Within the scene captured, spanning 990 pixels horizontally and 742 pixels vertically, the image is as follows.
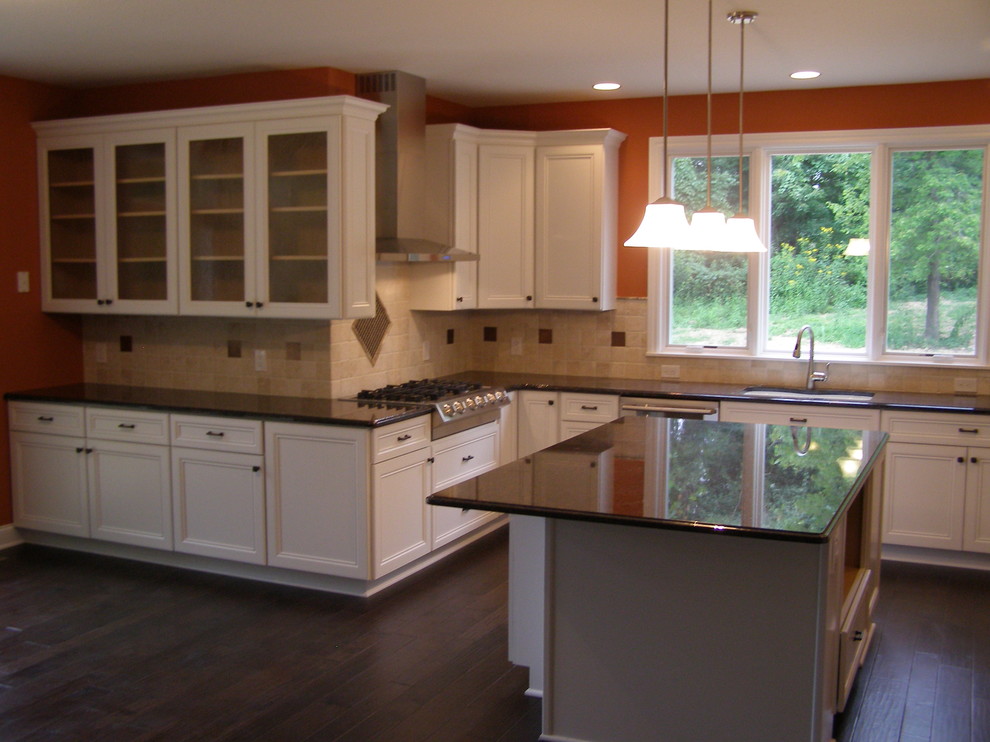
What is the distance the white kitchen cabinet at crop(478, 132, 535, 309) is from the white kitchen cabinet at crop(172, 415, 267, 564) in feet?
5.95

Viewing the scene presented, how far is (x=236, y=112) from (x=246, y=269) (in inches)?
30.5

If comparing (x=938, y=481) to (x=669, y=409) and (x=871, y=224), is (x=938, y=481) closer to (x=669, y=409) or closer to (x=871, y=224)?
(x=669, y=409)

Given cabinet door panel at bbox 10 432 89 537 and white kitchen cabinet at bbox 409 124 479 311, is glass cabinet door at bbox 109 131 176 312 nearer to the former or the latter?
cabinet door panel at bbox 10 432 89 537

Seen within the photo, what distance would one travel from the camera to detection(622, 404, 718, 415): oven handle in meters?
5.32

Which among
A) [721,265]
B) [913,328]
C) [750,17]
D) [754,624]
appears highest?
[750,17]

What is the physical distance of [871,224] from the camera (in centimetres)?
554

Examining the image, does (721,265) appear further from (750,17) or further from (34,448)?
(34,448)

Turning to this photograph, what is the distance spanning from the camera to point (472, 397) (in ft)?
17.0

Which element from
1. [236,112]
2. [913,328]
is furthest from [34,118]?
[913,328]

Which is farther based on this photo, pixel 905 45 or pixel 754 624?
pixel 905 45

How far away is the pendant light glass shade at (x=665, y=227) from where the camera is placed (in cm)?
305

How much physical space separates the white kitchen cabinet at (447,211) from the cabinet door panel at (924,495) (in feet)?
8.32

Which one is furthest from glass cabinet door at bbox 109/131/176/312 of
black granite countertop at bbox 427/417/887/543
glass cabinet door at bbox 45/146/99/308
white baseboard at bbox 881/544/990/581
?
white baseboard at bbox 881/544/990/581

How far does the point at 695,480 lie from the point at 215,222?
2990 millimetres
